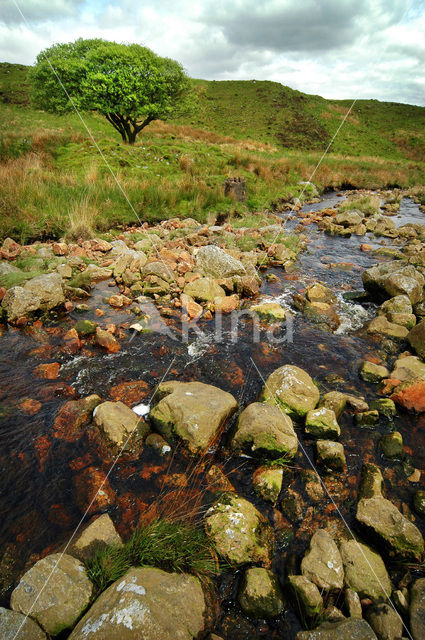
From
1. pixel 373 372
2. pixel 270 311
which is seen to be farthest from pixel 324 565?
pixel 270 311

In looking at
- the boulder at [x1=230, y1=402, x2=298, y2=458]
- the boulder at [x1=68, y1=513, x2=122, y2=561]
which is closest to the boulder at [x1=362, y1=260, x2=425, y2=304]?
the boulder at [x1=230, y1=402, x2=298, y2=458]

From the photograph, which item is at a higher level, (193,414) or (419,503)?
(193,414)

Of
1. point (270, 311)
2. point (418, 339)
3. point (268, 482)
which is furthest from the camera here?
point (270, 311)

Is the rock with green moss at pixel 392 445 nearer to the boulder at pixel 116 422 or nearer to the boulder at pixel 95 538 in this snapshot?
the boulder at pixel 116 422

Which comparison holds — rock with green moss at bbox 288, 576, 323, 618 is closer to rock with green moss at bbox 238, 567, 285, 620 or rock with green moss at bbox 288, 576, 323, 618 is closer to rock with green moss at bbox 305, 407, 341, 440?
rock with green moss at bbox 238, 567, 285, 620

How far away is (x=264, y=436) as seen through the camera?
10.1 ft

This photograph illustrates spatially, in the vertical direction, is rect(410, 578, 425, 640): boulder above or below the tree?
below

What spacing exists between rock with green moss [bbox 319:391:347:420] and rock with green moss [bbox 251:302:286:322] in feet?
7.34

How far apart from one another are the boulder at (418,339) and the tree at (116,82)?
20988mm

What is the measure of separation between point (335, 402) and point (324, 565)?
1.77 m

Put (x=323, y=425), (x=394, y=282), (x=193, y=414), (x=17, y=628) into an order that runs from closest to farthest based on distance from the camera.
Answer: (x=17, y=628) → (x=193, y=414) → (x=323, y=425) → (x=394, y=282)

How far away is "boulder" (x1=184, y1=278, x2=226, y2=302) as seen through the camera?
6.15 metres

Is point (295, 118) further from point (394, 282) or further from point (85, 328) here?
point (85, 328)

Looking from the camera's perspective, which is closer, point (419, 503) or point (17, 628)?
point (17, 628)
